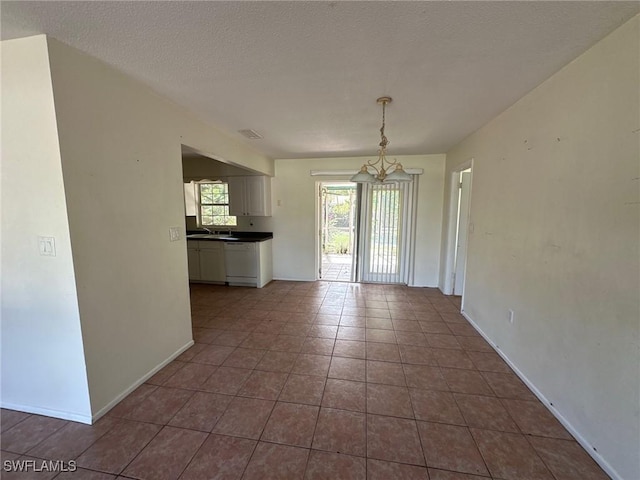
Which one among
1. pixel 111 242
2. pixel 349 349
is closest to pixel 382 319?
pixel 349 349

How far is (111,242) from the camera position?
1.71m

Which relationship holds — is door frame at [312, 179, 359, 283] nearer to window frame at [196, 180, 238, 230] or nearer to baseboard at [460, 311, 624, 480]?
window frame at [196, 180, 238, 230]

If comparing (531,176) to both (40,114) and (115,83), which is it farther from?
(40,114)

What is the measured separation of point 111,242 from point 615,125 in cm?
296

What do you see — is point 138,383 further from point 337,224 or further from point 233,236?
point 337,224

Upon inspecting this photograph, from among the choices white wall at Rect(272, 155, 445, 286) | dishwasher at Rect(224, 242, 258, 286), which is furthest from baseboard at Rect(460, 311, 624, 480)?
dishwasher at Rect(224, 242, 258, 286)

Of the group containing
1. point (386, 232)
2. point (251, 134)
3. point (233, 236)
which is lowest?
point (233, 236)

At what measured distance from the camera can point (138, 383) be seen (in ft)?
6.42

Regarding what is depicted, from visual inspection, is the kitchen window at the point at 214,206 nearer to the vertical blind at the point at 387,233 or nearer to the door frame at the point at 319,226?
the door frame at the point at 319,226

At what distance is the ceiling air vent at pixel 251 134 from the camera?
2924 millimetres

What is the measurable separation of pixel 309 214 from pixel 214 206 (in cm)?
194

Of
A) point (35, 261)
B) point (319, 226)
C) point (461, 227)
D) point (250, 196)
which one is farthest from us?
point (319, 226)

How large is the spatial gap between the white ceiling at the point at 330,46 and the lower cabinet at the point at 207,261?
106 inches

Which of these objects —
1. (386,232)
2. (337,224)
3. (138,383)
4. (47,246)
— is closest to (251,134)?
(47,246)
